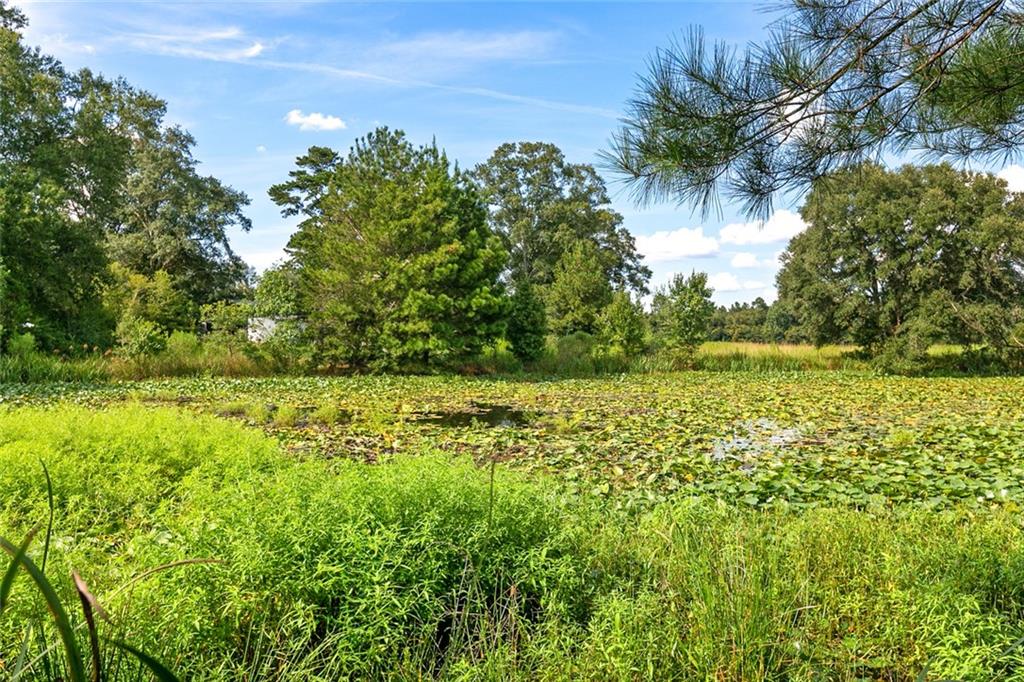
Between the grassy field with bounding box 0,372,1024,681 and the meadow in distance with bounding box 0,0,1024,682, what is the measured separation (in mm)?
22

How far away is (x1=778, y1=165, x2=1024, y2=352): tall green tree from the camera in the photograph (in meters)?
17.2

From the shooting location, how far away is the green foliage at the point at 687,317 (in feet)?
61.6

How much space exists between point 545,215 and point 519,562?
25.7 m

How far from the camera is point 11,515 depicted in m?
3.11

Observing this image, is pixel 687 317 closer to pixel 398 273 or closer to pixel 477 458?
pixel 398 273

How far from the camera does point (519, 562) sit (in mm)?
2600

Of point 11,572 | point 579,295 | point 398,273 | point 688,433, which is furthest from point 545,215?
point 11,572

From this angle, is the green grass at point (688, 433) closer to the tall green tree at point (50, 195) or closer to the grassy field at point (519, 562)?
the grassy field at point (519, 562)

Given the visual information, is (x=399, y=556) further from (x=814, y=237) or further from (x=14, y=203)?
(x=814, y=237)

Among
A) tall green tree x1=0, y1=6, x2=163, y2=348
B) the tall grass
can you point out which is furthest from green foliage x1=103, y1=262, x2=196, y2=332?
the tall grass

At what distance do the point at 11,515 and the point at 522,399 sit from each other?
26.6 feet

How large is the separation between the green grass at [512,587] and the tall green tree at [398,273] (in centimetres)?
1124

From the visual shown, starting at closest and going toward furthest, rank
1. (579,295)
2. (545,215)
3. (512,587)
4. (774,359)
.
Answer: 1. (512,587)
2. (774,359)
3. (579,295)
4. (545,215)

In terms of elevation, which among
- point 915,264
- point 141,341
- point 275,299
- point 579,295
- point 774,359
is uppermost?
point 915,264
